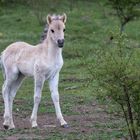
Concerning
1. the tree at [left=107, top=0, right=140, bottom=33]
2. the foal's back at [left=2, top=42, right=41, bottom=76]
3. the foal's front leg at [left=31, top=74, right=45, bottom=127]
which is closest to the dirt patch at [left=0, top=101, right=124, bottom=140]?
the foal's front leg at [left=31, top=74, right=45, bottom=127]

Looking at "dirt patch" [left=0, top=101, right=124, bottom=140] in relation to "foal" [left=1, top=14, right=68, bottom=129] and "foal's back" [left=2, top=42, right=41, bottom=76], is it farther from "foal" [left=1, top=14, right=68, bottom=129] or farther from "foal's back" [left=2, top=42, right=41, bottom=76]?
"foal's back" [left=2, top=42, right=41, bottom=76]

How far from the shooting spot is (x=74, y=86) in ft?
59.3

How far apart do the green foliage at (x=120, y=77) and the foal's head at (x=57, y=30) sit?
2.57m

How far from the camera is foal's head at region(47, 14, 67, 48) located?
11781mm

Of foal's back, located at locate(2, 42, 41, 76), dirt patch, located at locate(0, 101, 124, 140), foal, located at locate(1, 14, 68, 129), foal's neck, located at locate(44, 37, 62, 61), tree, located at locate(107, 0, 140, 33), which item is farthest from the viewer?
tree, located at locate(107, 0, 140, 33)

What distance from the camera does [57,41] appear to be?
11.8 metres

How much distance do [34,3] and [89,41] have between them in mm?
9360

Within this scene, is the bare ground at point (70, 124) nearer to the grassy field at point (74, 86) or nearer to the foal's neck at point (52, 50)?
the grassy field at point (74, 86)

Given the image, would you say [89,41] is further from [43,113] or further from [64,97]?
[43,113]

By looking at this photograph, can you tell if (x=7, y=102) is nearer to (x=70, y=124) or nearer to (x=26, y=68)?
(x=26, y=68)

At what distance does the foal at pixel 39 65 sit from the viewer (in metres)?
11.9

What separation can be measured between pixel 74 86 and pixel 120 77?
358 inches

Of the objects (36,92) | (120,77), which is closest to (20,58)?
(36,92)

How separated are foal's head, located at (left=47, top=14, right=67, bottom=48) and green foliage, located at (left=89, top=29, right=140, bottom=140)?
257cm
